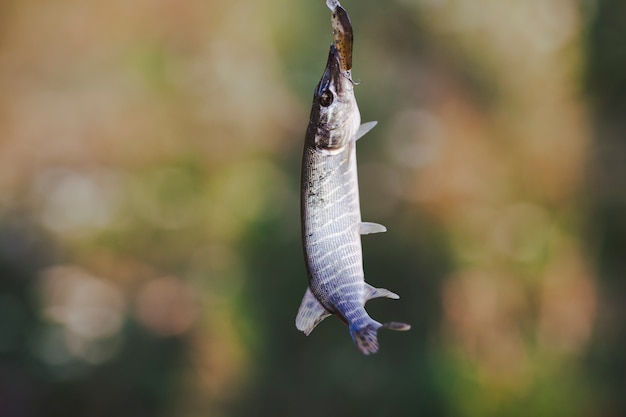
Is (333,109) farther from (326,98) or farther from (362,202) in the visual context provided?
(362,202)

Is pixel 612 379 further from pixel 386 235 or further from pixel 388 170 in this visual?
pixel 388 170

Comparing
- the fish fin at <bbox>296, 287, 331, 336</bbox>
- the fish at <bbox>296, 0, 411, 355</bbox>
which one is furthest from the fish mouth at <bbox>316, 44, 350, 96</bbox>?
the fish fin at <bbox>296, 287, 331, 336</bbox>

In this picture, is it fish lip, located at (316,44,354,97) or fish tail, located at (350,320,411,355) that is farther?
fish lip, located at (316,44,354,97)

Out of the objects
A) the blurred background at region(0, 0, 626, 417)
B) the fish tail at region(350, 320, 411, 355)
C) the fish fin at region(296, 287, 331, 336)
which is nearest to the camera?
the fish tail at region(350, 320, 411, 355)

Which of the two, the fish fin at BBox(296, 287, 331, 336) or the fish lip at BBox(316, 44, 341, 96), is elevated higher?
the fish lip at BBox(316, 44, 341, 96)

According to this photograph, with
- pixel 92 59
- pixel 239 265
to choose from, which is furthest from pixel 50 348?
pixel 92 59

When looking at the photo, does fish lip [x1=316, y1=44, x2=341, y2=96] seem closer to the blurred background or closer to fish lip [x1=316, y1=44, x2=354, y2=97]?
fish lip [x1=316, y1=44, x2=354, y2=97]

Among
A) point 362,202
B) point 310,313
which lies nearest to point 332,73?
point 310,313
